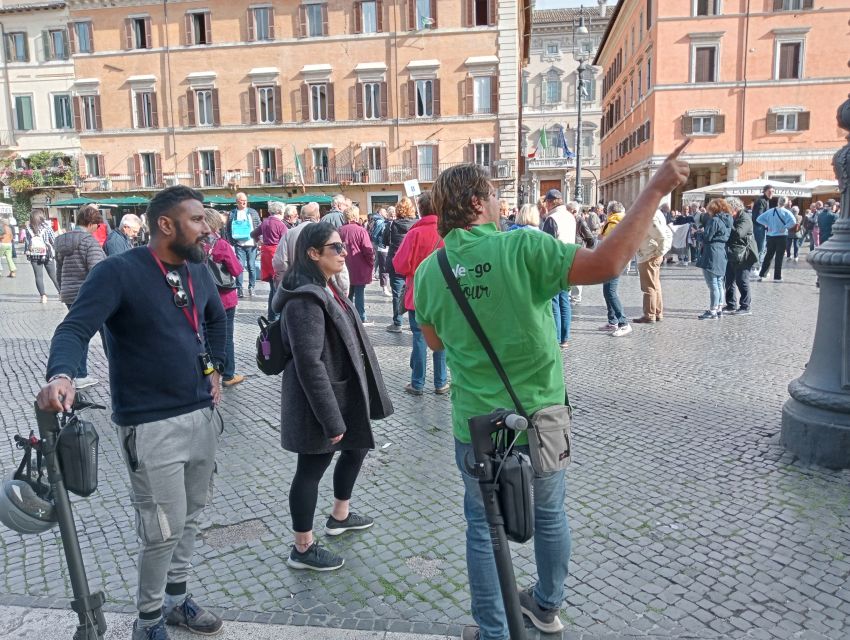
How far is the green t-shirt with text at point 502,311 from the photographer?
2.14 meters

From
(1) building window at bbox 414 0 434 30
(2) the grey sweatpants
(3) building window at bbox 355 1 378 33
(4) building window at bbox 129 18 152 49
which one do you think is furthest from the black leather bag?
(4) building window at bbox 129 18 152 49

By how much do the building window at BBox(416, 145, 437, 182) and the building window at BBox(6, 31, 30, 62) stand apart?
25.8m

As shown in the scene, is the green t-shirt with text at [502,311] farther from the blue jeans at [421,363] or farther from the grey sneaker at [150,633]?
the blue jeans at [421,363]

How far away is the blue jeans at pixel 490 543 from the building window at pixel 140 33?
125 ft

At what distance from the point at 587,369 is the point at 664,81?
29388mm

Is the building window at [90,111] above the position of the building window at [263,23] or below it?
below

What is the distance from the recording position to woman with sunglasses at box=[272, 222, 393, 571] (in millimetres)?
2963

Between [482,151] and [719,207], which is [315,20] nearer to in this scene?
[482,151]

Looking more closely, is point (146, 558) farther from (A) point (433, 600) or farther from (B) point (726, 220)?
(B) point (726, 220)

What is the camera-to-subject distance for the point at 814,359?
430 cm

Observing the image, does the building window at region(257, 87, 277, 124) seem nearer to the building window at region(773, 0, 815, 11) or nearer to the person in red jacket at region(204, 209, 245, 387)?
the building window at region(773, 0, 815, 11)

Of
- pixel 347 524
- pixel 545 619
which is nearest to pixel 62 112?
pixel 347 524

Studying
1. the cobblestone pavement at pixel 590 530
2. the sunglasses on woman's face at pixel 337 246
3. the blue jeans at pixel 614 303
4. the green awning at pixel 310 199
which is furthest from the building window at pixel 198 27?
the sunglasses on woman's face at pixel 337 246

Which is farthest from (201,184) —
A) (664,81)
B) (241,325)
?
(241,325)
